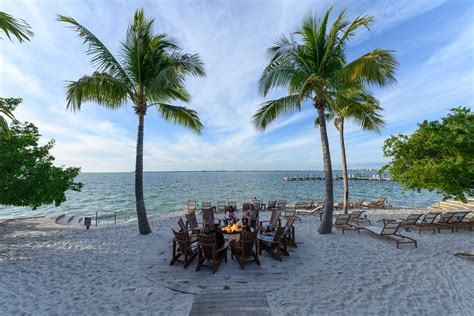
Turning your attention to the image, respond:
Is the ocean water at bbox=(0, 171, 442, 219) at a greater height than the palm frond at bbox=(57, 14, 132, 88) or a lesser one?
lesser

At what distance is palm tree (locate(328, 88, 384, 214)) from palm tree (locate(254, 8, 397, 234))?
0.60 meters

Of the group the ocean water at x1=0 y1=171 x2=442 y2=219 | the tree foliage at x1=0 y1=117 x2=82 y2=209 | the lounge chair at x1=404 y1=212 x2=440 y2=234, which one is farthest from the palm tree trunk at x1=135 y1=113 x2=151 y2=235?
the ocean water at x1=0 y1=171 x2=442 y2=219

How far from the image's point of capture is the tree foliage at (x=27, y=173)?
8.27 meters

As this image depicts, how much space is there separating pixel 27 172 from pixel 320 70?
1333cm

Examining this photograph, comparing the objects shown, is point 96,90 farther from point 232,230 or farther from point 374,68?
point 374,68

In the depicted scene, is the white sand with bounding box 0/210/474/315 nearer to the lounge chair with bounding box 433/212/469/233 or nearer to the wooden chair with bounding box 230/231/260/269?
the wooden chair with bounding box 230/231/260/269

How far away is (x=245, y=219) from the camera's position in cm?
1098

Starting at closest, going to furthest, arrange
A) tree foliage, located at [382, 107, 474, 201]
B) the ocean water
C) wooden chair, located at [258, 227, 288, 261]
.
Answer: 1. wooden chair, located at [258, 227, 288, 261]
2. tree foliage, located at [382, 107, 474, 201]
3. the ocean water

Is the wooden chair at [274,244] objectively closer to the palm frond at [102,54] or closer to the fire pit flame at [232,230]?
the fire pit flame at [232,230]

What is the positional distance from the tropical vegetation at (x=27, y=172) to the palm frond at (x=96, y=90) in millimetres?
2548

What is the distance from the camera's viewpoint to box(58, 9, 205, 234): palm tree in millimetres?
8703

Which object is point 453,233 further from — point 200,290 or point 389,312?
point 200,290

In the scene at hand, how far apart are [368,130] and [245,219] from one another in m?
8.15

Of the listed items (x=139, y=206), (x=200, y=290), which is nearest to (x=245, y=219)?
(x=139, y=206)
